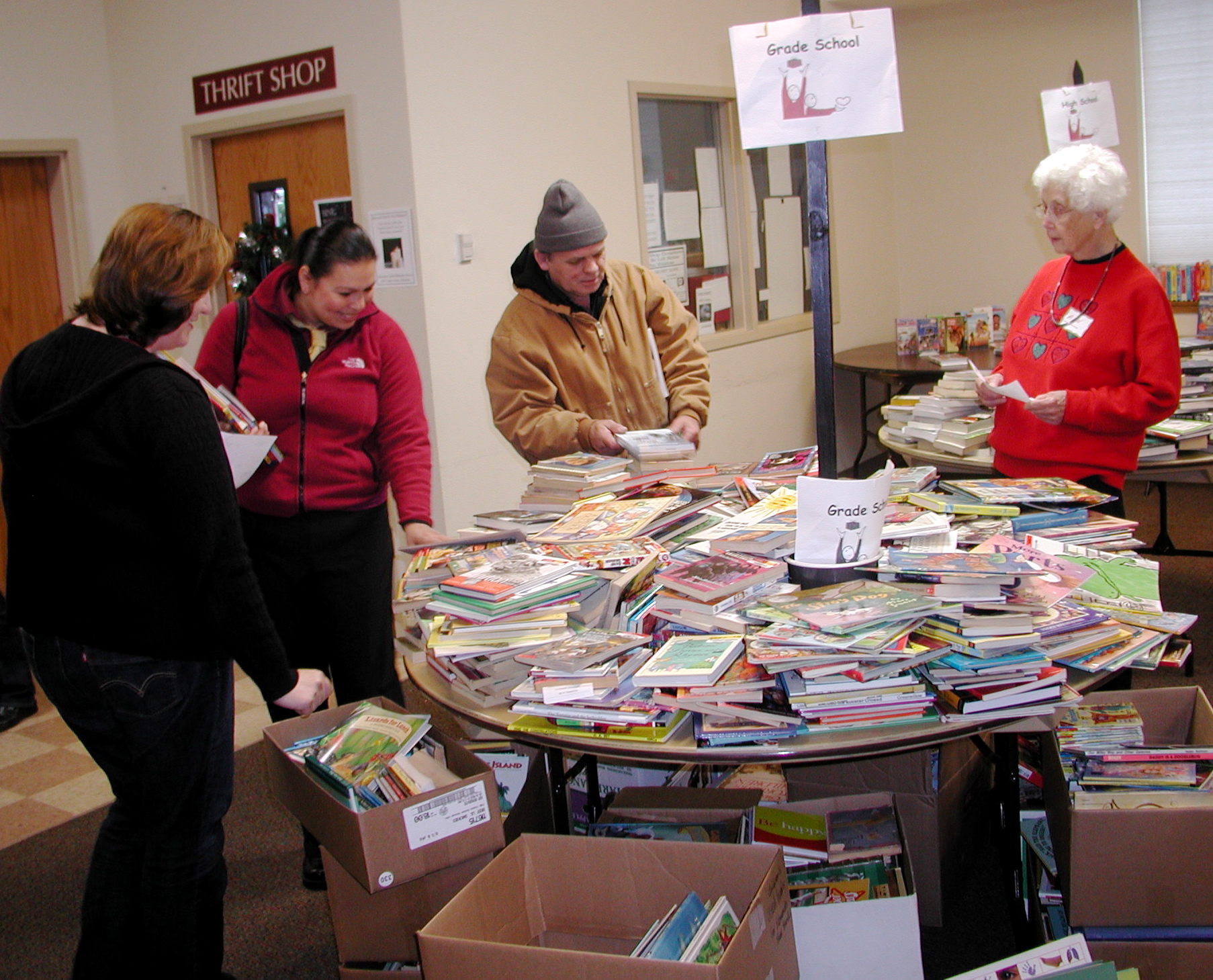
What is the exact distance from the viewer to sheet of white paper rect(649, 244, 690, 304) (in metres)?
5.07

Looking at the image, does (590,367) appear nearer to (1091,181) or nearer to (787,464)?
(787,464)

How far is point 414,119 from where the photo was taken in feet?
12.5

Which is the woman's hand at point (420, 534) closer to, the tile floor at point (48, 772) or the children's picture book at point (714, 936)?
the children's picture book at point (714, 936)

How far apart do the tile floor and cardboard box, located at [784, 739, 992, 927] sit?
80.3 inches

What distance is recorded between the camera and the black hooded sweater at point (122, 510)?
1564 mm

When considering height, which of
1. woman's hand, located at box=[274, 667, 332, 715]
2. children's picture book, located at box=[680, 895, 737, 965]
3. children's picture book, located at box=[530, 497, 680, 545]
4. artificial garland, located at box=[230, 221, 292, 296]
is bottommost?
children's picture book, located at box=[680, 895, 737, 965]

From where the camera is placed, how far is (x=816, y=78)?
5.58ft

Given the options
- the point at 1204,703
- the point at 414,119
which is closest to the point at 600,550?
the point at 1204,703

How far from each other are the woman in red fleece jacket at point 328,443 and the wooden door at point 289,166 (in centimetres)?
→ 189

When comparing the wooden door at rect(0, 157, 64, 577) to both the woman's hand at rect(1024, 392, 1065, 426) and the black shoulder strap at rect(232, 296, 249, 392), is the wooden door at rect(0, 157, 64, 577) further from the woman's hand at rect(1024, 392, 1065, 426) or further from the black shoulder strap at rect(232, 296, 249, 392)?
the woman's hand at rect(1024, 392, 1065, 426)

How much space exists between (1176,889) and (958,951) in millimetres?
661

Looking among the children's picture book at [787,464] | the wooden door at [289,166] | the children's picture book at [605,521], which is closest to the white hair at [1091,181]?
the children's picture book at [787,464]

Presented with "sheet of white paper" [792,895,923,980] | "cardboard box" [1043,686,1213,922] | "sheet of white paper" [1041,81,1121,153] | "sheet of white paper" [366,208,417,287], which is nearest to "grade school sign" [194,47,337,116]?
"sheet of white paper" [366,208,417,287]

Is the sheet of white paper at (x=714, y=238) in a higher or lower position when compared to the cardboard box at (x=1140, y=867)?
higher
